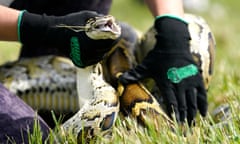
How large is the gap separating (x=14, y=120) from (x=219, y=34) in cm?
469

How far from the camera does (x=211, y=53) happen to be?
3.58m

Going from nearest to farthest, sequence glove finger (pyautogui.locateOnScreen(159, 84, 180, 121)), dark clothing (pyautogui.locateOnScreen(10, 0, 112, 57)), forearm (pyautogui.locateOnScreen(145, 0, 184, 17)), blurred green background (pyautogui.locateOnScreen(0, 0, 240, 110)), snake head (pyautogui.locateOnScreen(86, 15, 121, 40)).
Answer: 1. snake head (pyautogui.locateOnScreen(86, 15, 121, 40))
2. glove finger (pyautogui.locateOnScreen(159, 84, 180, 121))
3. forearm (pyautogui.locateOnScreen(145, 0, 184, 17))
4. dark clothing (pyautogui.locateOnScreen(10, 0, 112, 57))
5. blurred green background (pyautogui.locateOnScreen(0, 0, 240, 110))

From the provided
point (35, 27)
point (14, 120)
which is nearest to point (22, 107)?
point (14, 120)

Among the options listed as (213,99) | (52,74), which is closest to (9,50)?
(52,74)

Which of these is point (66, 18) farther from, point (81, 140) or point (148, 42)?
point (148, 42)

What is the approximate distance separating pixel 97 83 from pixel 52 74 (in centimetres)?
65

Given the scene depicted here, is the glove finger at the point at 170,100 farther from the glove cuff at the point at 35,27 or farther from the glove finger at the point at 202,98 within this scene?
the glove cuff at the point at 35,27

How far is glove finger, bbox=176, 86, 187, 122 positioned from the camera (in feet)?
10.6

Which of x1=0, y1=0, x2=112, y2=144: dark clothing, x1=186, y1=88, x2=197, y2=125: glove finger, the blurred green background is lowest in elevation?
the blurred green background

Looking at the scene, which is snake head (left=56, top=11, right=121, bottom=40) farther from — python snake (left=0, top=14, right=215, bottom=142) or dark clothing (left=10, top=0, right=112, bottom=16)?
dark clothing (left=10, top=0, right=112, bottom=16)

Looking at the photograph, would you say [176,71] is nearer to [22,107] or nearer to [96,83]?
[96,83]

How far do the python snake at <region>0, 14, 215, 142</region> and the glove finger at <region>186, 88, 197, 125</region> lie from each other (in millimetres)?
155

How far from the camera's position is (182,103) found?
3.25m

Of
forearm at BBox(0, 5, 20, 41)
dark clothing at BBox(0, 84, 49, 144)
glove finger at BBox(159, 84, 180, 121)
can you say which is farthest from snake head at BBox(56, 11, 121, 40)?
glove finger at BBox(159, 84, 180, 121)
